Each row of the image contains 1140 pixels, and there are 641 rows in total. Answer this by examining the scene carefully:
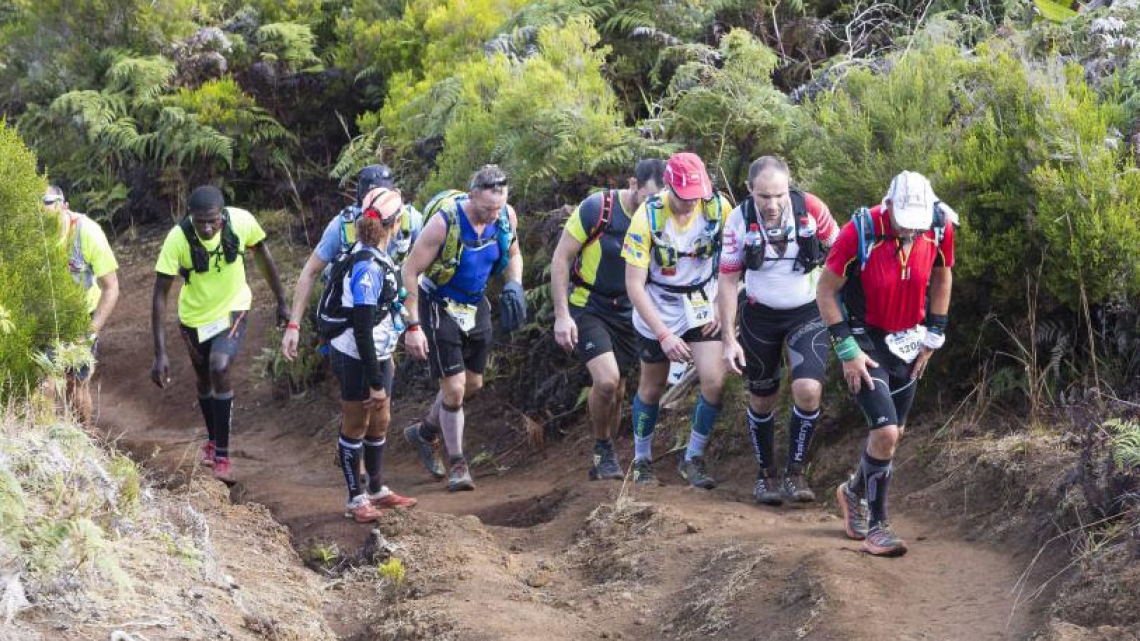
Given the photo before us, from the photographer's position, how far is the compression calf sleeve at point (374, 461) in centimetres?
936

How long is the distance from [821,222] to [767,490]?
1.67 m

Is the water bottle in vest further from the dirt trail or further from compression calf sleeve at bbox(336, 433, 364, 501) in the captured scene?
compression calf sleeve at bbox(336, 433, 364, 501)

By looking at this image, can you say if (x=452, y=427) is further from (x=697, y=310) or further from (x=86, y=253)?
(x=86, y=253)

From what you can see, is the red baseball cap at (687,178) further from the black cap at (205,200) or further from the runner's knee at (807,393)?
the black cap at (205,200)

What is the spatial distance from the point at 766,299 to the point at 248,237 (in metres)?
4.07

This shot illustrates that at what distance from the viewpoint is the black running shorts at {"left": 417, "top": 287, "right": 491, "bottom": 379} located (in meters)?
9.88

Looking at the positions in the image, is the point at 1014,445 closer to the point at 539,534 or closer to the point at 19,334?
the point at 539,534

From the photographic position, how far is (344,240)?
9359 millimetres

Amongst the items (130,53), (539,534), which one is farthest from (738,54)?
(130,53)

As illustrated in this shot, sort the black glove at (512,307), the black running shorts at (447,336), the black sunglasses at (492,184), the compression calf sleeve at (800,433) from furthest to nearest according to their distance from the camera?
the black running shorts at (447,336)
the black glove at (512,307)
the black sunglasses at (492,184)
the compression calf sleeve at (800,433)

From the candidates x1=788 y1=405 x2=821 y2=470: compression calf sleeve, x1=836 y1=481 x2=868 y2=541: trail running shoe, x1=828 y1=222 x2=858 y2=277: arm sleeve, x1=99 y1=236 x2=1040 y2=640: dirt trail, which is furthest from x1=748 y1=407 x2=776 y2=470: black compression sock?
x1=828 y1=222 x2=858 y2=277: arm sleeve

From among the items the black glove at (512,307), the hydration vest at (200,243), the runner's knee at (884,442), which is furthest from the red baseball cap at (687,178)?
the hydration vest at (200,243)

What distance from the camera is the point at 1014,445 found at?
812 centimetres

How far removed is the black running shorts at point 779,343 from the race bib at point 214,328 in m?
3.98
